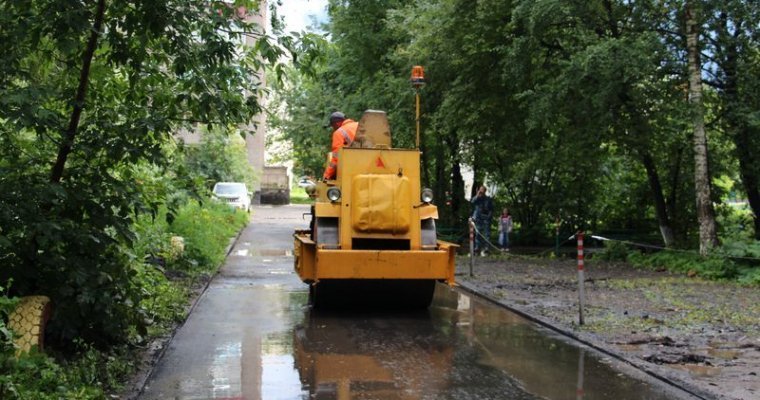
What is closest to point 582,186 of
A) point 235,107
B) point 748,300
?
point 748,300

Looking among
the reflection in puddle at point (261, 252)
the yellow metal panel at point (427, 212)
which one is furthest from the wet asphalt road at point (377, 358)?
the reflection in puddle at point (261, 252)

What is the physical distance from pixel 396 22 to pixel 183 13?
1578cm

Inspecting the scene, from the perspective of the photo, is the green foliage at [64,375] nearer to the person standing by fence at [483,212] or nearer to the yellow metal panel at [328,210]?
the yellow metal panel at [328,210]

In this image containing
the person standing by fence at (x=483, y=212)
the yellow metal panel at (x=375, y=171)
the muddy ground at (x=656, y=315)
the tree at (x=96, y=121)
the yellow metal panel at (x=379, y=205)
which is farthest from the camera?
the person standing by fence at (x=483, y=212)

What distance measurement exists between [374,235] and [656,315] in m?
4.00

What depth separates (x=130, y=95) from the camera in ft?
24.7

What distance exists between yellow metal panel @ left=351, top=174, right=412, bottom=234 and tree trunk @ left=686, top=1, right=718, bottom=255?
8.31 metres

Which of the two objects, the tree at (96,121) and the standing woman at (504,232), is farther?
the standing woman at (504,232)

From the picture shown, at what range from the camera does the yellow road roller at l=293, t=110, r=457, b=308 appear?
9711 mm

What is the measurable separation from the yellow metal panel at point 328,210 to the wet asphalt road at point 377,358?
1.40 meters

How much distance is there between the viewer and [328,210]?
10211mm

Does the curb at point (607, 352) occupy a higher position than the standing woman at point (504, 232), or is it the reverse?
the standing woman at point (504, 232)

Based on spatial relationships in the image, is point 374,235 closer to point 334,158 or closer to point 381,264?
point 381,264

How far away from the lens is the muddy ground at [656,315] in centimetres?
717
